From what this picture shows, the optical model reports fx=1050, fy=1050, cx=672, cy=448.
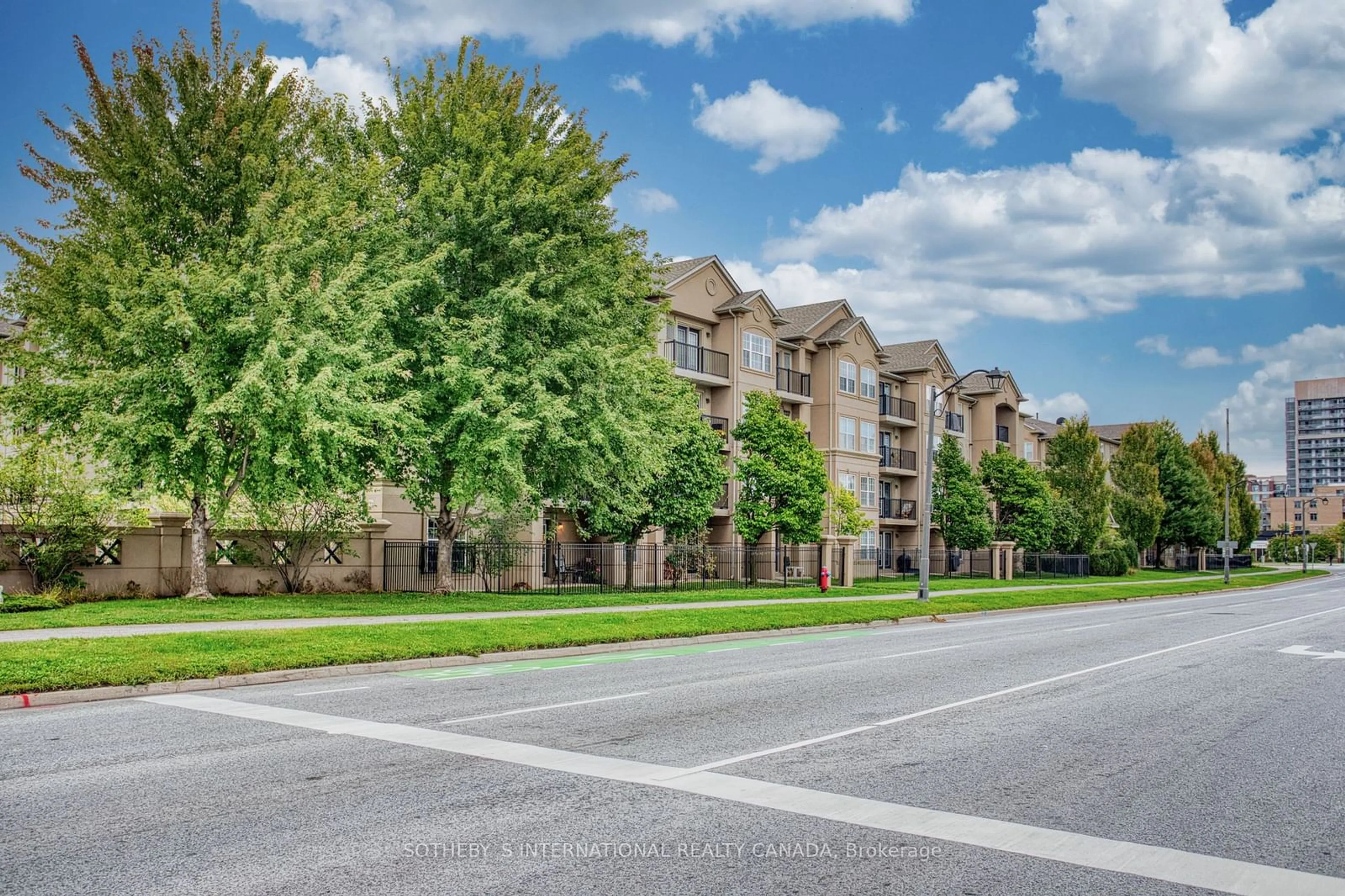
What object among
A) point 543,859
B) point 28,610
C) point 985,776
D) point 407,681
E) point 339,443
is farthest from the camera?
point 339,443

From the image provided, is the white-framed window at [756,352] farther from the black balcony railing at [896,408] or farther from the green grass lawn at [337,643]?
the green grass lawn at [337,643]

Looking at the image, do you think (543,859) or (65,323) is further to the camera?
(65,323)

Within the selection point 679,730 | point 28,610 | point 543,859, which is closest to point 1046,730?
point 679,730

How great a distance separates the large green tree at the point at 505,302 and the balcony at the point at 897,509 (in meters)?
31.9

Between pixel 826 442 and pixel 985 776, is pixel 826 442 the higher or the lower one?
the higher one

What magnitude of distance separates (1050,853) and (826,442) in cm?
4742

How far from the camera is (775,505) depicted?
41.1 metres

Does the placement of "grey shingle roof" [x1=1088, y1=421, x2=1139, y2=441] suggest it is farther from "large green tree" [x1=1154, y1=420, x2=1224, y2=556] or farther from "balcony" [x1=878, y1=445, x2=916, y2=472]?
"balcony" [x1=878, y1=445, x2=916, y2=472]

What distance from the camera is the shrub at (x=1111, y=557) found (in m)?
64.0

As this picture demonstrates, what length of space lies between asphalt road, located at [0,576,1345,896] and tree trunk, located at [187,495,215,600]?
41.3 ft

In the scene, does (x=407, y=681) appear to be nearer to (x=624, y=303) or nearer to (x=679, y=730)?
(x=679, y=730)

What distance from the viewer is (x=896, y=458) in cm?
6072

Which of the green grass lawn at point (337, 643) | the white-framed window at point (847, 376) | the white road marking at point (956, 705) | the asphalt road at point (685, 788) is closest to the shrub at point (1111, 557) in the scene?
the white-framed window at point (847, 376)

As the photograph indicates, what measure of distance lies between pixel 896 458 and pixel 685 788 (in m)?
54.8
